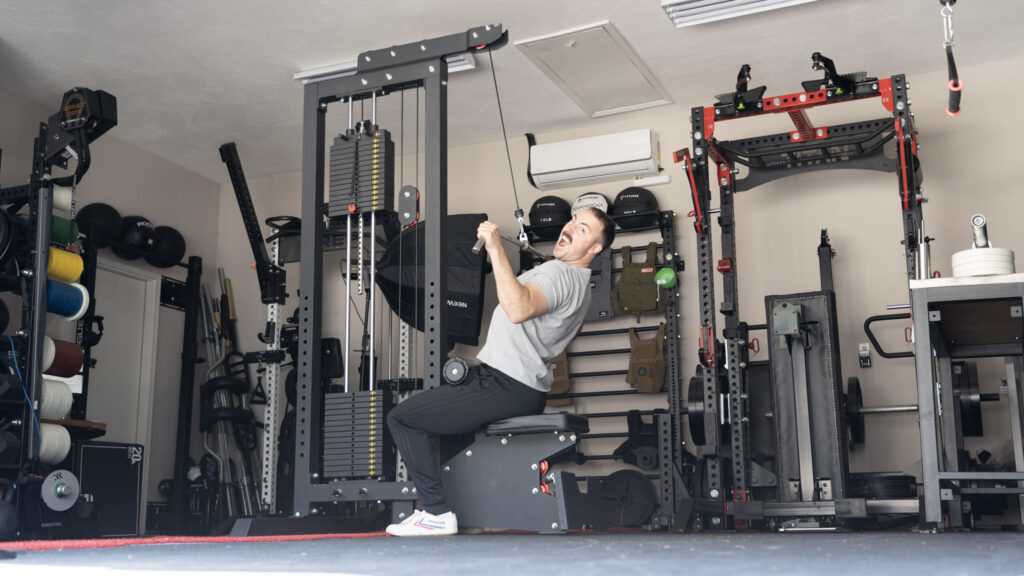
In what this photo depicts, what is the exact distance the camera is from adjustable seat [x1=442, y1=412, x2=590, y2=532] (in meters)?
3.14

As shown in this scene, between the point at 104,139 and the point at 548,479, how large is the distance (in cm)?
479

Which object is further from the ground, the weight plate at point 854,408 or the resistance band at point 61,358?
the resistance band at point 61,358

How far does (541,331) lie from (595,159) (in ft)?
9.79

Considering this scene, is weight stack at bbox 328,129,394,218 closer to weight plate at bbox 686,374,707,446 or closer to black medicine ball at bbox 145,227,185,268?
weight plate at bbox 686,374,707,446

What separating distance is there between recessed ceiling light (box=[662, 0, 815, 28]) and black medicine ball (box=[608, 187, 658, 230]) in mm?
1392

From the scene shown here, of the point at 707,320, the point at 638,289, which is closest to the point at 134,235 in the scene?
the point at 638,289

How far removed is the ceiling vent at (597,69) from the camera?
5262 mm

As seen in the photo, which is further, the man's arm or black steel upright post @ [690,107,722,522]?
black steel upright post @ [690,107,722,522]

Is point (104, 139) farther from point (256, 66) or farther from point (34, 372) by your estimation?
point (34, 372)

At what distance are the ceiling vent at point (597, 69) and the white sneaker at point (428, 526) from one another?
299 cm

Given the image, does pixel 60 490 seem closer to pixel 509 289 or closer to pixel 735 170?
pixel 509 289

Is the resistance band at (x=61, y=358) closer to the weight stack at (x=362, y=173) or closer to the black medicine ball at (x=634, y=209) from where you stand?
the weight stack at (x=362, y=173)

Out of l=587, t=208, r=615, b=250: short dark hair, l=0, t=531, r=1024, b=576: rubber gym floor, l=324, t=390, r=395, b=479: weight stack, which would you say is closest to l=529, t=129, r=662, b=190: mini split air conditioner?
l=587, t=208, r=615, b=250: short dark hair

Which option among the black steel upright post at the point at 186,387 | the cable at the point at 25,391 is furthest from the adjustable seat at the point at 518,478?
the black steel upright post at the point at 186,387
